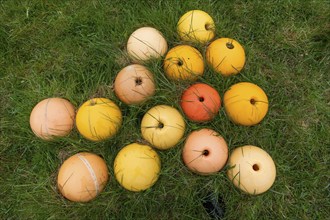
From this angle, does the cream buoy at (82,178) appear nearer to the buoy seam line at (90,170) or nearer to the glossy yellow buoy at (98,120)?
the buoy seam line at (90,170)

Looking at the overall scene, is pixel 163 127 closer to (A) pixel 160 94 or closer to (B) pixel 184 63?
(A) pixel 160 94

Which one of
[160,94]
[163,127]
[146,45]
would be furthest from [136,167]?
[146,45]

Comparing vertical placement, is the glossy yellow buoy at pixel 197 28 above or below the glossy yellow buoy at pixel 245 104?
above

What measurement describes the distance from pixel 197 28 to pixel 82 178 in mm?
1271

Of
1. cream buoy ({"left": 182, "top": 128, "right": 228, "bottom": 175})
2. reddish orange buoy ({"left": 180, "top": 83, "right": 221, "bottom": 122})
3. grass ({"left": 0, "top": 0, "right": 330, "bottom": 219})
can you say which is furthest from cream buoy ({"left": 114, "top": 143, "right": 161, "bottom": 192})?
reddish orange buoy ({"left": 180, "top": 83, "right": 221, "bottom": 122})

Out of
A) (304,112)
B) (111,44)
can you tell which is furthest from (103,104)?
(304,112)

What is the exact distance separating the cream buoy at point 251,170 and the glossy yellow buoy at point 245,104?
0.65ft

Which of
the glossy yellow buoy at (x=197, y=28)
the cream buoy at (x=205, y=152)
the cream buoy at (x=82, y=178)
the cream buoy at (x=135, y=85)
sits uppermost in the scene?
the glossy yellow buoy at (x=197, y=28)

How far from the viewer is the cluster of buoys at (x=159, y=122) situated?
2.10 meters

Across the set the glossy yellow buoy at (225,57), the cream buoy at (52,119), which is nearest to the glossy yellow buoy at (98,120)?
the cream buoy at (52,119)

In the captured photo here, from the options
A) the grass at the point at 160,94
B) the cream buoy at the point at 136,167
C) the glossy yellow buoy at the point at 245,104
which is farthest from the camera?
the grass at the point at 160,94

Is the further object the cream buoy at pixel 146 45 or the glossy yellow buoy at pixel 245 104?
the cream buoy at pixel 146 45

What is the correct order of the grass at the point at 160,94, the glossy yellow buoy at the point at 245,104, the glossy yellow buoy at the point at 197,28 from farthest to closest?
the glossy yellow buoy at the point at 197,28
the grass at the point at 160,94
the glossy yellow buoy at the point at 245,104

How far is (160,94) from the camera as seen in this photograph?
235cm
